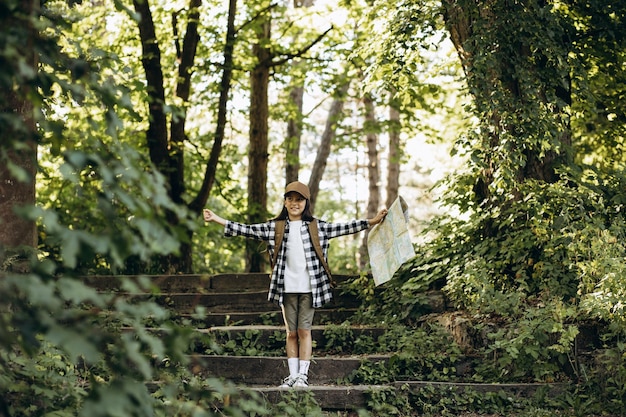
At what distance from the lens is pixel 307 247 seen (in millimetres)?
7148

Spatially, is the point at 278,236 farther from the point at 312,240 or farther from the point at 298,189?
the point at 298,189

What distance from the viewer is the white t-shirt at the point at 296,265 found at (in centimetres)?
710

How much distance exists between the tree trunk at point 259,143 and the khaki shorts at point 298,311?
633cm

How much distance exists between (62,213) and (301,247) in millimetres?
6726

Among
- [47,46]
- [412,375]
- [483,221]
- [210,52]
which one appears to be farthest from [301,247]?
[210,52]

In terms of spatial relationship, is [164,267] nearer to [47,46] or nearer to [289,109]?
[289,109]

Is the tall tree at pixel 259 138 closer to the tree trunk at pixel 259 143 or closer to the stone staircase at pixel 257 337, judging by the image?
the tree trunk at pixel 259 143

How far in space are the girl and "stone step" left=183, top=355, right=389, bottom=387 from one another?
26 centimetres

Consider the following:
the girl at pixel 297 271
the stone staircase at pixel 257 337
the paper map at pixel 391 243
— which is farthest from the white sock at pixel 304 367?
the paper map at pixel 391 243

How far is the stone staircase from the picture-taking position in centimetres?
674

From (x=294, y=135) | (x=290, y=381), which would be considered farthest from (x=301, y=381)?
(x=294, y=135)

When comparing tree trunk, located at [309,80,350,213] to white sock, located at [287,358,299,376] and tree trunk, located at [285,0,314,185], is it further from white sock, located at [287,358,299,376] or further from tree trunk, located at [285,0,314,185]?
white sock, located at [287,358,299,376]

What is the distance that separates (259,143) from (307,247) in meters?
6.81

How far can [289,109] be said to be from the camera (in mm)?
16078
